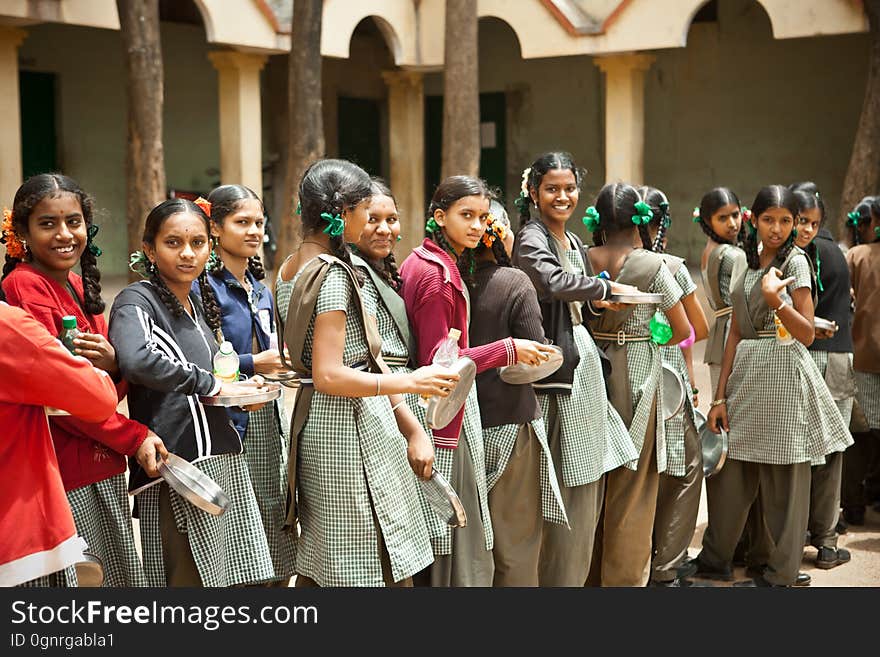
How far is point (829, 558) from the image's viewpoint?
18.1 ft

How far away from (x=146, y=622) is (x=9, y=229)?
1252 mm

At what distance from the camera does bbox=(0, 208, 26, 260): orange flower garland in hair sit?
129 inches

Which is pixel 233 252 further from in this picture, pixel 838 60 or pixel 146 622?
pixel 838 60

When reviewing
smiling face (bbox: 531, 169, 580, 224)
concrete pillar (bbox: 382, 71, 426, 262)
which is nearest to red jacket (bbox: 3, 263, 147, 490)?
smiling face (bbox: 531, 169, 580, 224)

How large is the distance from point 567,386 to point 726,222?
2069 millimetres

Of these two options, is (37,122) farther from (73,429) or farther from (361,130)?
(73,429)

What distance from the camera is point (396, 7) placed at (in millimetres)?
14508

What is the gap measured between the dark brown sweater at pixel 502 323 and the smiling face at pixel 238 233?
2.72ft

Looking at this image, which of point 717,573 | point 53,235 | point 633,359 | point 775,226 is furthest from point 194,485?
point 717,573

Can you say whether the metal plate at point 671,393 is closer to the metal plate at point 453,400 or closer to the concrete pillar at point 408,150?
the metal plate at point 453,400

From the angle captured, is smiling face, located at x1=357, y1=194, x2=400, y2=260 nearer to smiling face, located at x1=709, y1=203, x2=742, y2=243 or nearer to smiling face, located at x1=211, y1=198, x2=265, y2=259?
smiling face, located at x1=211, y1=198, x2=265, y2=259

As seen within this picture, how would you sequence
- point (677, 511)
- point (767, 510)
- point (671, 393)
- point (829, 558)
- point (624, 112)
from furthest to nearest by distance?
point (624, 112)
point (829, 558)
point (767, 510)
point (677, 511)
point (671, 393)

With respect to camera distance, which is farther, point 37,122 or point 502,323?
point 37,122

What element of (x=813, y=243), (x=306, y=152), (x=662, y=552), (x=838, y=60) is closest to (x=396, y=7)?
(x=306, y=152)
